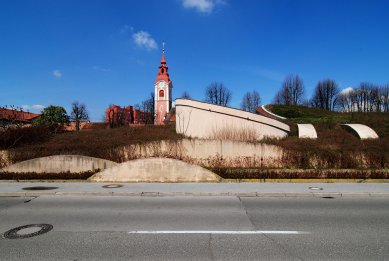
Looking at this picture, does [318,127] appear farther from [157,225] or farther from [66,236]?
[66,236]

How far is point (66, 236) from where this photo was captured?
688 cm

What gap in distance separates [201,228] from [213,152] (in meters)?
10.5

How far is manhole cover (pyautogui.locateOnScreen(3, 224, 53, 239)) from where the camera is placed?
697 cm

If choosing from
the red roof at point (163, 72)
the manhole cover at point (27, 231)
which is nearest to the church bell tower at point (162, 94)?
the red roof at point (163, 72)

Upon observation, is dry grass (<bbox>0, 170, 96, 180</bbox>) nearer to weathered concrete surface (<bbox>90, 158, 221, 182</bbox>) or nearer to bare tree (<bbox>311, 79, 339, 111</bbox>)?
weathered concrete surface (<bbox>90, 158, 221, 182</bbox>)

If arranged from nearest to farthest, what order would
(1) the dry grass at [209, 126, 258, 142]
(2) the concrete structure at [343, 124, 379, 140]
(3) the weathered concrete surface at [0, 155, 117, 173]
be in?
1. (3) the weathered concrete surface at [0, 155, 117, 173]
2. (1) the dry grass at [209, 126, 258, 142]
3. (2) the concrete structure at [343, 124, 379, 140]

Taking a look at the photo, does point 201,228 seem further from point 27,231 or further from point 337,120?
point 337,120

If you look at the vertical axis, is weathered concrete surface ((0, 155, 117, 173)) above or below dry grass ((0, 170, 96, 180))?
above

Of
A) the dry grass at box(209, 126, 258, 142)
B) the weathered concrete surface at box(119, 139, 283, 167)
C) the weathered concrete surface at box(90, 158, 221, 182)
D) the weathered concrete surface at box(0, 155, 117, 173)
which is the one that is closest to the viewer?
the weathered concrete surface at box(90, 158, 221, 182)

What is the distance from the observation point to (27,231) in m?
7.29

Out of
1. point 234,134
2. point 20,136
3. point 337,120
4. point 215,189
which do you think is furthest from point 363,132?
point 20,136

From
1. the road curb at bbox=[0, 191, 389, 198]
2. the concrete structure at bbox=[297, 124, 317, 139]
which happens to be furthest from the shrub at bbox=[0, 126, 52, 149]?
the concrete structure at bbox=[297, 124, 317, 139]

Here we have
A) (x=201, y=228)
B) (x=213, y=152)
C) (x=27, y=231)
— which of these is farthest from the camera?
(x=213, y=152)

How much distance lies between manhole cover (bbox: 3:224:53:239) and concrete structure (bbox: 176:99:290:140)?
1516cm
